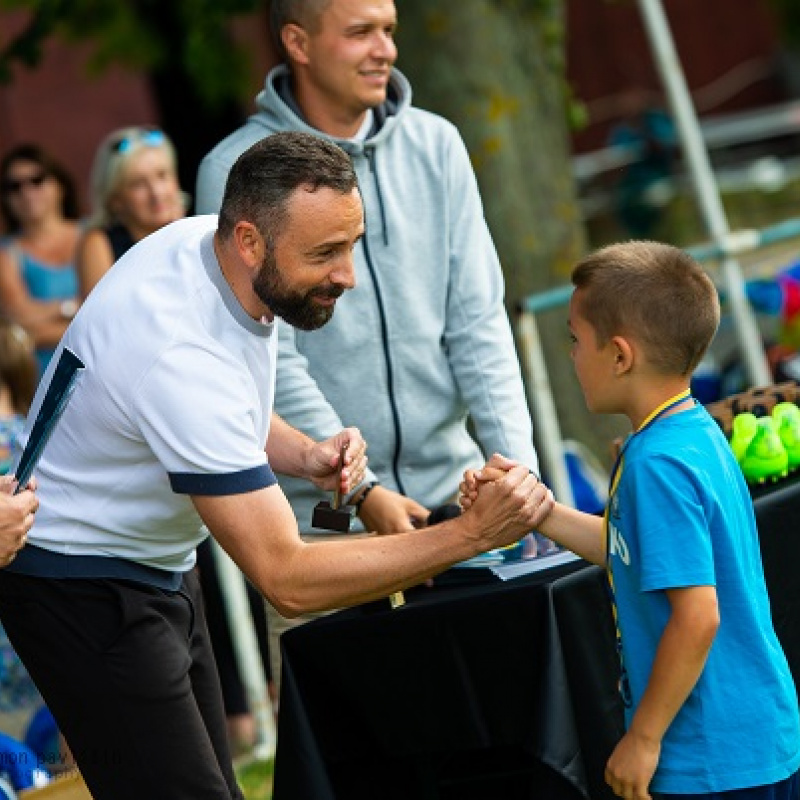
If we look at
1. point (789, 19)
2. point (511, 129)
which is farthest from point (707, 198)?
point (789, 19)

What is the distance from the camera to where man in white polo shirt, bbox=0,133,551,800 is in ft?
10.5

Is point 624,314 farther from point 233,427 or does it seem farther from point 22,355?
point 22,355

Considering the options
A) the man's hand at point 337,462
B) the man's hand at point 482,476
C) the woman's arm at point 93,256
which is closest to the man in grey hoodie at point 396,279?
Answer: the man's hand at point 337,462

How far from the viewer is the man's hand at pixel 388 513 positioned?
3889 mm

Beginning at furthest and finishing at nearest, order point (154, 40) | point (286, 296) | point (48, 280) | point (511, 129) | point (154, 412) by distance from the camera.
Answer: point (154, 40) < point (48, 280) < point (511, 129) < point (286, 296) < point (154, 412)

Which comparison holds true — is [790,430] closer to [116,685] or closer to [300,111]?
[300,111]

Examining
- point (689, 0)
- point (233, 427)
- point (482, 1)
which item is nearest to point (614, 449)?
point (233, 427)

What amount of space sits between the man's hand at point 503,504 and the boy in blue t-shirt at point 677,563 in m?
0.19

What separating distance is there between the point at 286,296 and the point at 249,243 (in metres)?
0.12

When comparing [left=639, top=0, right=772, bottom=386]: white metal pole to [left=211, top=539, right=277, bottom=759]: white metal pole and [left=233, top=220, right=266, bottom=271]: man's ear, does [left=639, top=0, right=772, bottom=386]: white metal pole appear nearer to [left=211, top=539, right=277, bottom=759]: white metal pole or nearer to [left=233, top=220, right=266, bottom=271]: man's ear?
[left=211, top=539, right=277, bottom=759]: white metal pole

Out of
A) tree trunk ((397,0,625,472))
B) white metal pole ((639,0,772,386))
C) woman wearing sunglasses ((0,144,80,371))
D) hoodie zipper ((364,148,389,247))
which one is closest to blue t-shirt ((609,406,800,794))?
hoodie zipper ((364,148,389,247))

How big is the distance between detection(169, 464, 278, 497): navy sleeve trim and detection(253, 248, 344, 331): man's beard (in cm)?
31

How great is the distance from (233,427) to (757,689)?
3.49 ft

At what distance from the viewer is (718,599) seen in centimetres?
317
